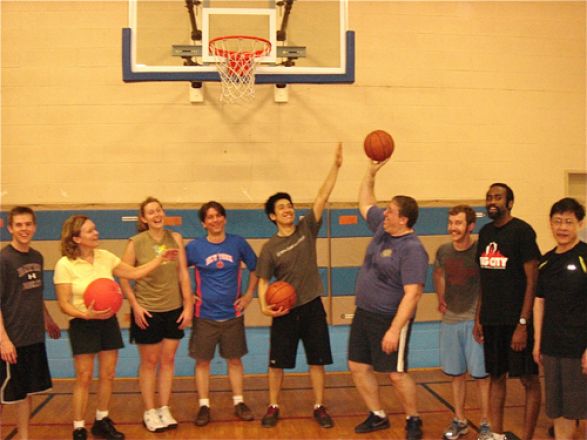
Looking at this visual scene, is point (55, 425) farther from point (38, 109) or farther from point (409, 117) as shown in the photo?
point (409, 117)

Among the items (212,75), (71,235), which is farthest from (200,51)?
(71,235)

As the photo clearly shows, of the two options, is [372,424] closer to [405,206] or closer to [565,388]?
[565,388]

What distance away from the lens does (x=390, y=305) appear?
3887 mm

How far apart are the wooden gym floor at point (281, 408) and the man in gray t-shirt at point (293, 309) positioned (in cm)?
19

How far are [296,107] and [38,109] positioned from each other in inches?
97.9

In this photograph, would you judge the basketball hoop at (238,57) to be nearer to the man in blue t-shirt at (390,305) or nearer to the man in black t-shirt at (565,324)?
the man in blue t-shirt at (390,305)

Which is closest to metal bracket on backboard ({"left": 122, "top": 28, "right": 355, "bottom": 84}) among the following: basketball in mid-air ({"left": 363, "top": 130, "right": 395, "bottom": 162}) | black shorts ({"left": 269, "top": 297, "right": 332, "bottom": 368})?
basketball in mid-air ({"left": 363, "top": 130, "right": 395, "bottom": 162})

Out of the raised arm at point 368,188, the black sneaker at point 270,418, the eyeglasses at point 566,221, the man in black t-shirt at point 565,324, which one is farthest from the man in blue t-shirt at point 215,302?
the eyeglasses at point 566,221

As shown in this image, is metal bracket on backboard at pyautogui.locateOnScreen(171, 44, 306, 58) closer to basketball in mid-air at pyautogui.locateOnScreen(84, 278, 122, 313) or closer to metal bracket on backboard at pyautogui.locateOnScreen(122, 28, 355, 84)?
metal bracket on backboard at pyautogui.locateOnScreen(122, 28, 355, 84)

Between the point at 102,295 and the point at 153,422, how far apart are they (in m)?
1.09

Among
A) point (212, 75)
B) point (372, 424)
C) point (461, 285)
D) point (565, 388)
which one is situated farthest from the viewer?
point (212, 75)

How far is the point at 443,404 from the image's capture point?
4.73 metres

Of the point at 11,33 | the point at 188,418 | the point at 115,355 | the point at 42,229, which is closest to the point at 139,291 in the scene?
the point at 115,355

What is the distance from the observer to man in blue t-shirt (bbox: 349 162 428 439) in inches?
148
